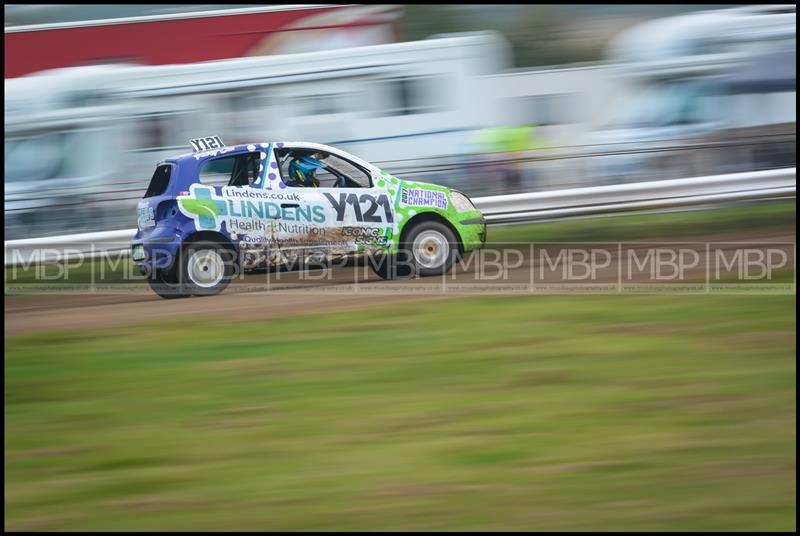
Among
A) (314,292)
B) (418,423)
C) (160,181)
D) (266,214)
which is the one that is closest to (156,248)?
(160,181)

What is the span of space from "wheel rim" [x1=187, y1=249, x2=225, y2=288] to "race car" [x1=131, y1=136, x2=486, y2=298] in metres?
0.01

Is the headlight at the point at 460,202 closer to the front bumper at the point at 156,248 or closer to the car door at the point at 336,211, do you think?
the car door at the point at 336,211

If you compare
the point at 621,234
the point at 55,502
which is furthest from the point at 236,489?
the point at 621,234

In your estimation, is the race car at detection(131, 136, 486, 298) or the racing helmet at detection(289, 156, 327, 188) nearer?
the race car at detection(131, 136, 486, 298)

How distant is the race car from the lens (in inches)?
402

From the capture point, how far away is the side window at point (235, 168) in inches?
407

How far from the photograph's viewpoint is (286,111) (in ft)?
49.7

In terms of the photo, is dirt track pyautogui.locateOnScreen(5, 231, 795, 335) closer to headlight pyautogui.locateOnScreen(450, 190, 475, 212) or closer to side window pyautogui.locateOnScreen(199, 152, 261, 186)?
headlight pyautogui.locateOnScreen(450, 190, 475, 212)

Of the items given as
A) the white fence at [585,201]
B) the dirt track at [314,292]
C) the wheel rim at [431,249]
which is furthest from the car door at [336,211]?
the white fence at [585,201]

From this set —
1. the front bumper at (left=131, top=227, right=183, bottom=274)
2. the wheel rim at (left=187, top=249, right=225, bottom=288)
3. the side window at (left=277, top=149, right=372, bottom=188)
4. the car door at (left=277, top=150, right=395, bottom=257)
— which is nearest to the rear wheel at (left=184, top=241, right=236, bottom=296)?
the wheel rim at (left=187, top=249, right=225, bottom=288)

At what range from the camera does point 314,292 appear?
1067 centimetres

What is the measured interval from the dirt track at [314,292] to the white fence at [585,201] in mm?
705

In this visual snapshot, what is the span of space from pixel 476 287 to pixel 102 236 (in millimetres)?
5079

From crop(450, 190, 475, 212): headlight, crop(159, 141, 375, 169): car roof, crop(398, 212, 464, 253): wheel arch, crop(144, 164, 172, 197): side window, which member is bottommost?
crop(398, 212, 464, 253): wheel arch
